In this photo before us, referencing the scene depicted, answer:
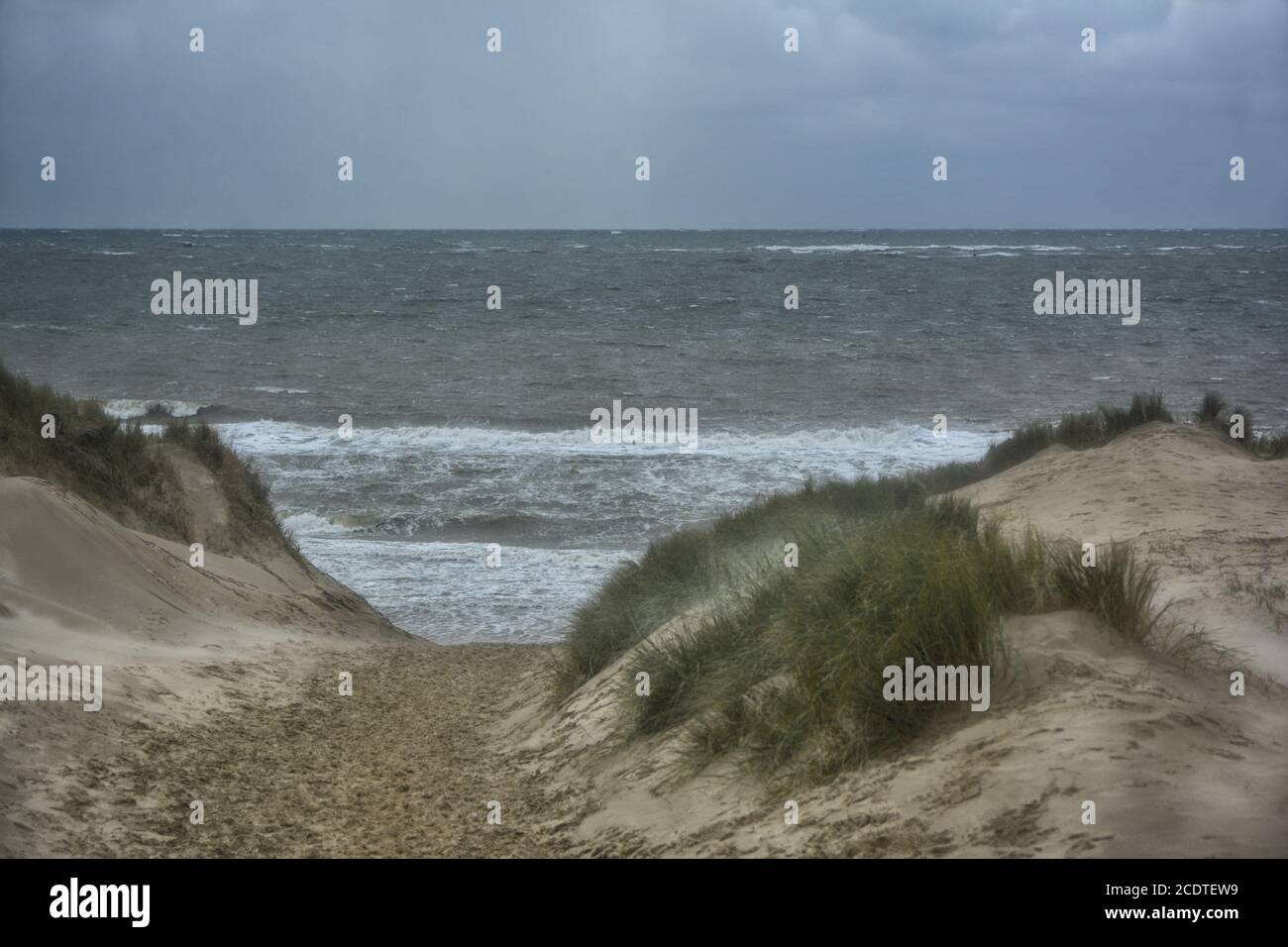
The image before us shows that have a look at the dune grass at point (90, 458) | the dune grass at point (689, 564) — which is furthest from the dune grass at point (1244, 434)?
the dune grass at point (90, 458)

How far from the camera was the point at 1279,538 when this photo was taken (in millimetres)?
8578

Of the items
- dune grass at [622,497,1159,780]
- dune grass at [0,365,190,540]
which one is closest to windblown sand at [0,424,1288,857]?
dune grass at [622,497,1159,780]

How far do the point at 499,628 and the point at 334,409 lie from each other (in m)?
18.2

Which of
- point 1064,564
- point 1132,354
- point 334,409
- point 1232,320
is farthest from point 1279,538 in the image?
point 1232,320

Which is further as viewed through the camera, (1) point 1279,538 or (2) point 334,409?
(2) point 334,409

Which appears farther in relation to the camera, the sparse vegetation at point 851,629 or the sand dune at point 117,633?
the sand dune at point 117,633

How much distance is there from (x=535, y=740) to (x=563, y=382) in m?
27.3

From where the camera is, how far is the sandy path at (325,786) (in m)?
5.43

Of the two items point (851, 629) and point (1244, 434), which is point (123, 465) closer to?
point (851, 629)

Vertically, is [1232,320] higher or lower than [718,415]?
higher

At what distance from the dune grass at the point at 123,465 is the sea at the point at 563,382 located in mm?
2162

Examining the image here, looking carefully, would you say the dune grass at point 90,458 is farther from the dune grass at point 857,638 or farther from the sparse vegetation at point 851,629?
the dune grass at point 857,638

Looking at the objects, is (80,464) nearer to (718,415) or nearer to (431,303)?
(718,415)
